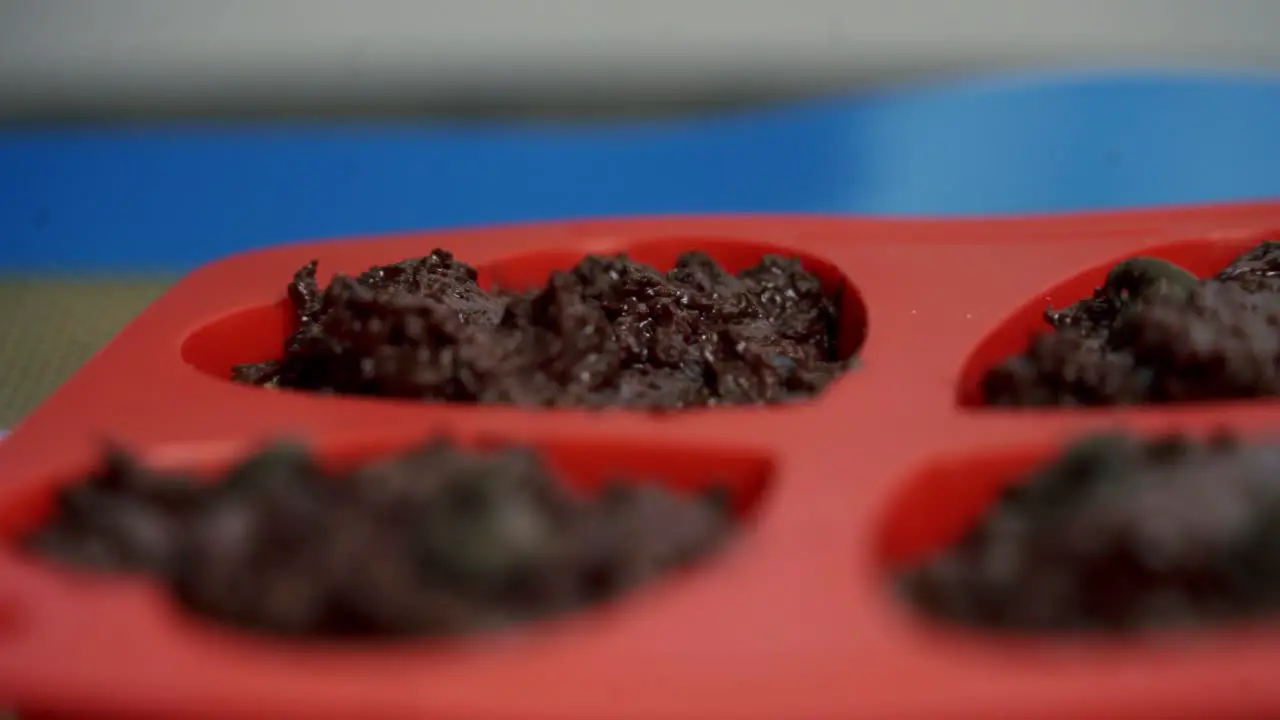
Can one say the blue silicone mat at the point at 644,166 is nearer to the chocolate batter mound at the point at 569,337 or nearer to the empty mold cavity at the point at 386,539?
the chocolate batter mound at the point at 569,337

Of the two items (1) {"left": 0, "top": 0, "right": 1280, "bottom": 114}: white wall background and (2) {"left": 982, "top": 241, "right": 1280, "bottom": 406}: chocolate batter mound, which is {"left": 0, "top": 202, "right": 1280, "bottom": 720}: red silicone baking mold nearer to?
(2) {"left": 982, "top": 241, "right": 1280, "bottom": 406}: chocolate batter mound

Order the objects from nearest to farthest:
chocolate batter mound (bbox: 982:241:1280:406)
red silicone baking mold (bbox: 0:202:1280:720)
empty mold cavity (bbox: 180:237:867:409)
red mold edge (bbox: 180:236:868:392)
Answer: red silicone baking mold (bbox: 0:202:1280:720)
chocolate batter mound (bbox: 982:241:1280:406)
empty mold cavity (bbox: 180:237:867:409)
red mold edge (bbox: 180:236:868:392)

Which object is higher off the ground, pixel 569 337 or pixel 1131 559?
pixel 569 337

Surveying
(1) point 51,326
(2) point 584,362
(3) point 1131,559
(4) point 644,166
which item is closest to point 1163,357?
(3) point 1131,559

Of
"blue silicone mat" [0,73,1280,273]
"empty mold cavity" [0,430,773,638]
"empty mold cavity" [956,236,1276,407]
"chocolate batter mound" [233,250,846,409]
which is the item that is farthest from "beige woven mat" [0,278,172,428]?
"empty mold cavity" [956,236,1276,407]

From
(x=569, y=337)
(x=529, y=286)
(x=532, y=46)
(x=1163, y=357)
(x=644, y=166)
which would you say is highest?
(x=532, y=46)

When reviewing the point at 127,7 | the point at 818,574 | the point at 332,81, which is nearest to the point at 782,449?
the point at 818,574

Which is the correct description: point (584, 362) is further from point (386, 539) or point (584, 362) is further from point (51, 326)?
point (51, 326)
